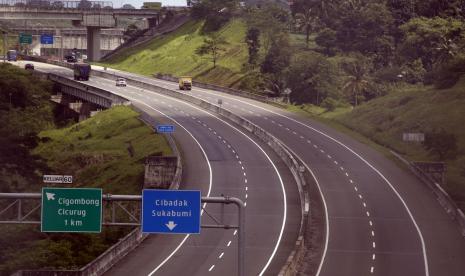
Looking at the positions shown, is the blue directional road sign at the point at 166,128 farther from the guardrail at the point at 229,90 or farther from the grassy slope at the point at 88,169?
the guardrail at the point at 229,90

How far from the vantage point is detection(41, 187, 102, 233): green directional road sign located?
40312mm

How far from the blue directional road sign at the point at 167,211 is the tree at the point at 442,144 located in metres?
66.3

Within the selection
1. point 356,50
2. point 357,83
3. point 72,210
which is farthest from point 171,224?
point 356,50

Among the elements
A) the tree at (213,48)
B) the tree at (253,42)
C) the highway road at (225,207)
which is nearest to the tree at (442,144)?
the highway road at (225,207)

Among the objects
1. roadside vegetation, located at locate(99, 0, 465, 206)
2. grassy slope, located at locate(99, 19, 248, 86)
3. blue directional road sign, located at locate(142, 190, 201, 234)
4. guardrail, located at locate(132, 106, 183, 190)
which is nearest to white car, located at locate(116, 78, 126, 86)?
grassy slope, located at locate(99, 19, 248, 86)

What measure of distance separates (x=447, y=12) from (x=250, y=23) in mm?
36175

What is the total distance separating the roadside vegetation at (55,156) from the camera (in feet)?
203

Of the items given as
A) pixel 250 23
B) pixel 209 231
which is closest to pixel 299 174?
pixel 209 231

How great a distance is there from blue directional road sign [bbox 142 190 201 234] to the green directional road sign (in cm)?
192

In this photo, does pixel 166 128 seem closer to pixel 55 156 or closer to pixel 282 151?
pixel 282 151

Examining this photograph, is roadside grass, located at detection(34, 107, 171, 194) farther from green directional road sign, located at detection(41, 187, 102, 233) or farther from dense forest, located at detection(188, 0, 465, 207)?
green directional road sign, located at detection(41, 187, 102, 233)

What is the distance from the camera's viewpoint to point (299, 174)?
83812mm

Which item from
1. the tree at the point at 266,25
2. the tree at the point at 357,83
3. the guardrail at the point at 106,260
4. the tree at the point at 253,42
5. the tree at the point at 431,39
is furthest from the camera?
the tree at the point at 266,25

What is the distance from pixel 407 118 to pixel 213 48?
2664 inches
